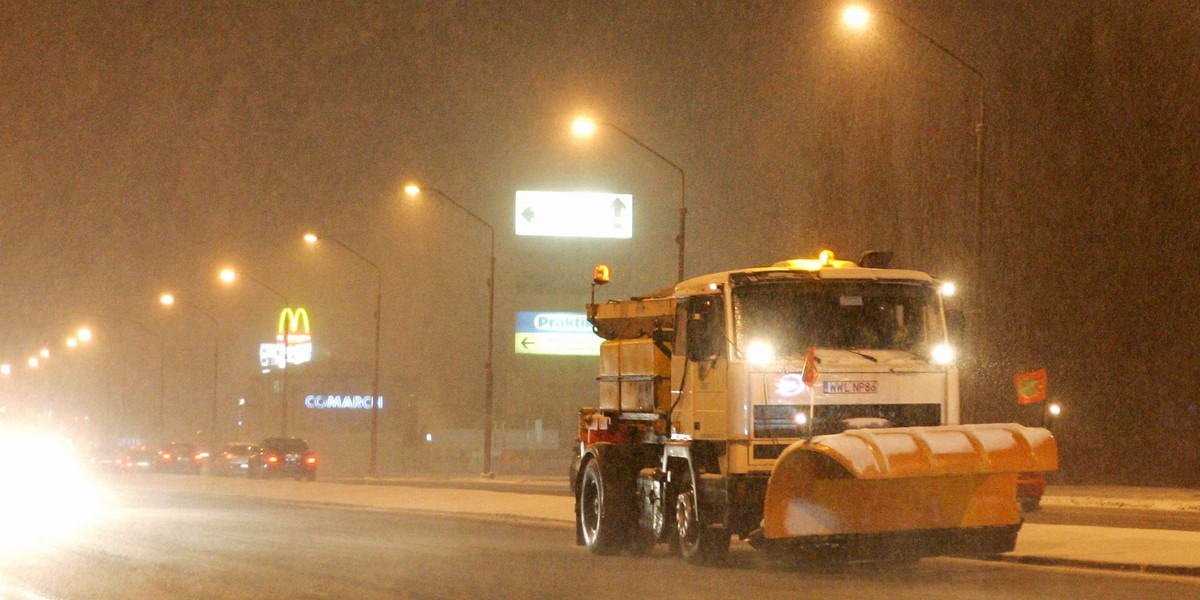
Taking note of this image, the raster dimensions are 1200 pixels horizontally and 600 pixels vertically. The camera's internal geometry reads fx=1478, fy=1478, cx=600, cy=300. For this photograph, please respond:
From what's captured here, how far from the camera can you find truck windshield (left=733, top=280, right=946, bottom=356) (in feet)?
52.8

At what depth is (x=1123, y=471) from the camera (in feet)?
139

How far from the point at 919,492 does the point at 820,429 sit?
130 cm

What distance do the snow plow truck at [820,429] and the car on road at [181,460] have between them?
56426 mm

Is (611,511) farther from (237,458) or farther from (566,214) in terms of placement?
(566,214)

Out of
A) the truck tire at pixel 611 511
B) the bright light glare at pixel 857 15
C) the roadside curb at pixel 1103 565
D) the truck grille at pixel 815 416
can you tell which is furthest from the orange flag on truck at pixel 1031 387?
the truck grille at pixel 815 416

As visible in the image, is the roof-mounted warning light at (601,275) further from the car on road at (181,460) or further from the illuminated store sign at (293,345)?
the illuminated store sign at (293,345)

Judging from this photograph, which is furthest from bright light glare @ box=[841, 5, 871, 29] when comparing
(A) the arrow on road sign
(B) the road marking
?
(A) the arrow on road sign

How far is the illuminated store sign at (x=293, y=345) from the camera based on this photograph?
103 m

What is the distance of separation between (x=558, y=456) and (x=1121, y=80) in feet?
154

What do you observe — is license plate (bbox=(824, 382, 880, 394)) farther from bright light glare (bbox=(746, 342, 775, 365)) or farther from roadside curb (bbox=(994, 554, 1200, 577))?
roadside curb (bbox=(994, 554, 1200, 577))

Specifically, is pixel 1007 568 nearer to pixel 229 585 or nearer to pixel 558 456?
pixel 229 585

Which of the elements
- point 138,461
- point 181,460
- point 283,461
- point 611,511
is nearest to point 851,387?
point 611,511

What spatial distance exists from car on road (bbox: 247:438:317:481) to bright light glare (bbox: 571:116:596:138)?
94.6 ft

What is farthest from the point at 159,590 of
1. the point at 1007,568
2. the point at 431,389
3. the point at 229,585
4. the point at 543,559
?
the point at 431,389
